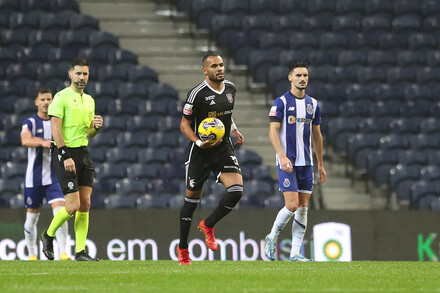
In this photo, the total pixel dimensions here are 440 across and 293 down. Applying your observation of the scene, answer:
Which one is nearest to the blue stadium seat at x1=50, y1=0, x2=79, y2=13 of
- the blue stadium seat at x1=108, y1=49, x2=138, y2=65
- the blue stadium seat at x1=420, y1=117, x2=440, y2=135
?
the blue stadium seat at x1=108, y1=49, x2=138, y2=65

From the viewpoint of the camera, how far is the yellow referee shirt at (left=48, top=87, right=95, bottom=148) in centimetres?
971

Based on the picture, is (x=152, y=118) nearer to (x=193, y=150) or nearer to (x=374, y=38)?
(x=374, y=38)

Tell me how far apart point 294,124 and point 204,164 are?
4.79ft

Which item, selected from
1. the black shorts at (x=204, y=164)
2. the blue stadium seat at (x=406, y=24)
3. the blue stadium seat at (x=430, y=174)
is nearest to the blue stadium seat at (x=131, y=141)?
the blue stadium seat at (x=430, y=174)

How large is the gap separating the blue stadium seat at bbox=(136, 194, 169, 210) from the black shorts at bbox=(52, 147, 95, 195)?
4.38 meters

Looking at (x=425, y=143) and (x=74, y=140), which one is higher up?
(x=74, y=140)

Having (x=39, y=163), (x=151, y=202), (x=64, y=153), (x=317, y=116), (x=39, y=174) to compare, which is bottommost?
A: (x=151, y=202)

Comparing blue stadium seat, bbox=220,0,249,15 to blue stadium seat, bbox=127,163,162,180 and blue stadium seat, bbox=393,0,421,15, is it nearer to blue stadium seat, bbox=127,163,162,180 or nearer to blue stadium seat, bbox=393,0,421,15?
blue stadium seat, bbox=393,0,421,15

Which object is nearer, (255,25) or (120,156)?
(120,156)

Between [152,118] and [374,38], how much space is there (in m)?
5.67

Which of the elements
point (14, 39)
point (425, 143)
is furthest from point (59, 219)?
point (14, 39)

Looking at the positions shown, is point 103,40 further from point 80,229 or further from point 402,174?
point 80,229

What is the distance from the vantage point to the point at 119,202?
47.2ft

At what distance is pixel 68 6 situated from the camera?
19281mm
